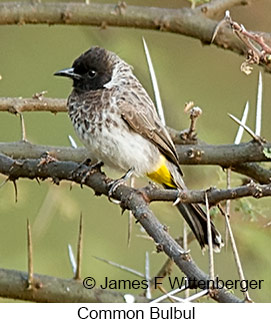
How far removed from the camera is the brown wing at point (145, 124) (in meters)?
3.91

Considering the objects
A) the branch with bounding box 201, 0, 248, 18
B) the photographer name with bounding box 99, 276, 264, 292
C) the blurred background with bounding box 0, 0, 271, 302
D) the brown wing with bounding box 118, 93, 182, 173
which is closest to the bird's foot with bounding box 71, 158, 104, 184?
the brown wing with bounding box 118, 93, 182, 173

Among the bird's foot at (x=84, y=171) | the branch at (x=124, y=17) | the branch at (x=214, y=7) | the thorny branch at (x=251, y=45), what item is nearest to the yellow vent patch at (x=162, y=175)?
the bird's foot at (x=84, y=171)

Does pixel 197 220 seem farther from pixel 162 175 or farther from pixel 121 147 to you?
pixel 121 147

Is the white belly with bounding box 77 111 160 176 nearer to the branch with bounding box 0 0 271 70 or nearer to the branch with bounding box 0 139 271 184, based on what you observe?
the branch with bounding box 0 139 271 184

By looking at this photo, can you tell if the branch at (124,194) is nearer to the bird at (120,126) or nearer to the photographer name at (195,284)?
the photographer name at (195,284)

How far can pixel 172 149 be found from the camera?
3812mm

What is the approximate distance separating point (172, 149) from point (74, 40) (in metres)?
3.35

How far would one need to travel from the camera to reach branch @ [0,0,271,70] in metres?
4.27

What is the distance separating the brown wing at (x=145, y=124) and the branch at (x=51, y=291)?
2.44 feet

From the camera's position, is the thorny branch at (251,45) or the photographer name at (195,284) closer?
the photographer name at (195,284)

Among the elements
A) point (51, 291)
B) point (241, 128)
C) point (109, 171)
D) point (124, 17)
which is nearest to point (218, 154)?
point (241, 128)

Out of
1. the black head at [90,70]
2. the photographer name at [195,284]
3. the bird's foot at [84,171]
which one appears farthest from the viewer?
the black head at [90,70]

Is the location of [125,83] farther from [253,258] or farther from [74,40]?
[74,40]
